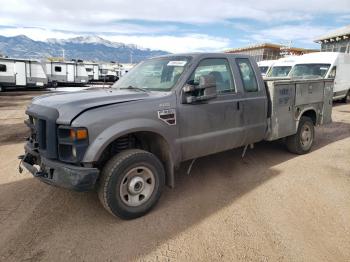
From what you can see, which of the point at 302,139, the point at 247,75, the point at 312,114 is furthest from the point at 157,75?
the point at 312,114

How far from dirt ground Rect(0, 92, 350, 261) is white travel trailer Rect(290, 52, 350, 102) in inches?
362

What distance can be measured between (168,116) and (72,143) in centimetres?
123

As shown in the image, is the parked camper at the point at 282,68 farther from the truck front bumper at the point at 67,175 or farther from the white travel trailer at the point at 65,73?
the white travel trailer at the point at 65,73

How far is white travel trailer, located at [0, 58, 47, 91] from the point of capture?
77.3ft

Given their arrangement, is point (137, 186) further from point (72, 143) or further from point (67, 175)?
point (72, 143)

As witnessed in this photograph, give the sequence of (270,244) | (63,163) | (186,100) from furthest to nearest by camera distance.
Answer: (186,100)
(63,163)
(270,244)

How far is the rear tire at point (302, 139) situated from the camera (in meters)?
6.45

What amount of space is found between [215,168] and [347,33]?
36.2 meters

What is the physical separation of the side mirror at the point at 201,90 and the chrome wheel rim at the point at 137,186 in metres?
1.09

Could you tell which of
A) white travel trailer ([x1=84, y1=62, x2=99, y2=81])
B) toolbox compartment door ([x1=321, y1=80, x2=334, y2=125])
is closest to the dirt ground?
toolbox compartment door ([x1=321, y1=80, x2=334, y2=125])

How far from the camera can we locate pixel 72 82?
30.9 metres

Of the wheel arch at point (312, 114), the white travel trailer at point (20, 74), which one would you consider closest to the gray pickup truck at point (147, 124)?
the wheel arch at point (312, 114)

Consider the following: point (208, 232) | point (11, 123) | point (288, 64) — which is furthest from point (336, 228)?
point (288, 64)

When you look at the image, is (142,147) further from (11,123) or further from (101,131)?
(11,123)
